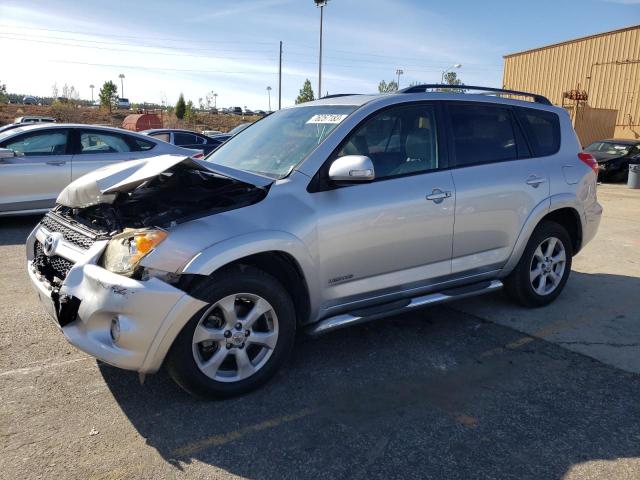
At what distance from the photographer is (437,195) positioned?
3928 mm

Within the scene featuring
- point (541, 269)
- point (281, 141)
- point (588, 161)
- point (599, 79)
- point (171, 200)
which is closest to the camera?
point (171, 200)

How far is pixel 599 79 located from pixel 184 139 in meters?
23.2

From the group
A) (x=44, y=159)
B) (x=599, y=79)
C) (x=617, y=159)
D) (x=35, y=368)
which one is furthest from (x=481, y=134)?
(x=599, y=79)

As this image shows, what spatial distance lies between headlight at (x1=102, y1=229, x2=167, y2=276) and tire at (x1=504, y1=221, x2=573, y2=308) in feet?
10.6

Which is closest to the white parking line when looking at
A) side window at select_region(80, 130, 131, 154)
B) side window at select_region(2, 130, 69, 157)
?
side window at select_region(2, 130, 69, 157)

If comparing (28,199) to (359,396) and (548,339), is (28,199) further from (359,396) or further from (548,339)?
(548,339)

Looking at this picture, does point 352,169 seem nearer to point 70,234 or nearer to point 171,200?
point 171,200

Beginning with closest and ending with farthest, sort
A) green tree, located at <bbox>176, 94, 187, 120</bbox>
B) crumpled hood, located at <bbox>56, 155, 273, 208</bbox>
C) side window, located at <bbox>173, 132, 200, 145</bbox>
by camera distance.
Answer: crumpled hood, located at <bbox>56, 155, 273, 208</bbox> < side window, located at <bbox>173, 132, 200, 145</bbox> < green tree, located at <bbox>176, 94, 187, 120</bbox>

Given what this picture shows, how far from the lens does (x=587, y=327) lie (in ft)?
14.9

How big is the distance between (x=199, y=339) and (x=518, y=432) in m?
1.86

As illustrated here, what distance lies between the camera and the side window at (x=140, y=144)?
876 centimetres

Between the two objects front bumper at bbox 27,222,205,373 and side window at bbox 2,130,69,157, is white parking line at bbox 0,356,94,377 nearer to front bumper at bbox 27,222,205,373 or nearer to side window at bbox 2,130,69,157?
front bumper at bbox 27,222,205,373

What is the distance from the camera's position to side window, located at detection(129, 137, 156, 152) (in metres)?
8.76

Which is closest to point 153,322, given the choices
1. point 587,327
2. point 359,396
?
point 359,396
